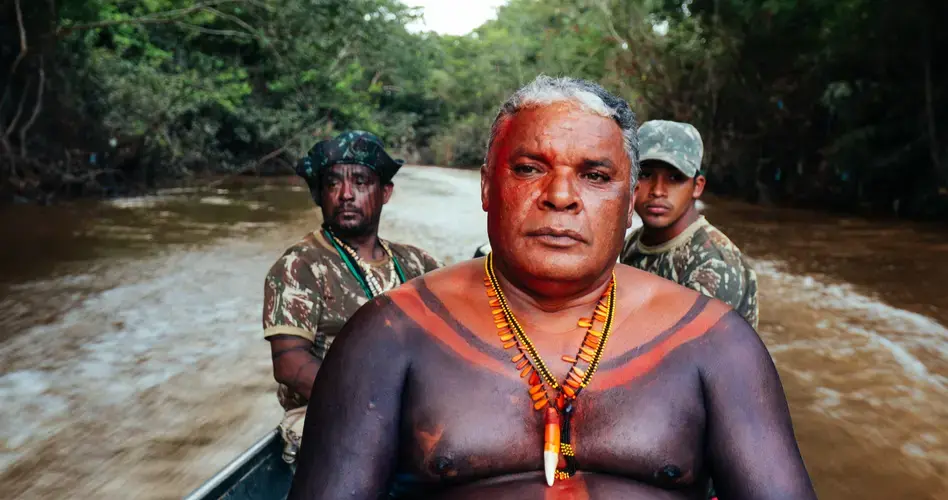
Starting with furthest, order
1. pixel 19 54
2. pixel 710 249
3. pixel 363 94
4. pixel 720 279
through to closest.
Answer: pixel 363 94, pixel 19 54, pixel 710 249, pixel 720 279

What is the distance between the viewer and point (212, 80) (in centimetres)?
2167

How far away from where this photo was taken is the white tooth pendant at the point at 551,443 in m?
1.42

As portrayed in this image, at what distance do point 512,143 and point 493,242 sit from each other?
0.21 m

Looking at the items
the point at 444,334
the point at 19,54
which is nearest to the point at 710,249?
the point at 444,334

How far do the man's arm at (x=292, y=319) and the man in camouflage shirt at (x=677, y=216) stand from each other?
1.45 m

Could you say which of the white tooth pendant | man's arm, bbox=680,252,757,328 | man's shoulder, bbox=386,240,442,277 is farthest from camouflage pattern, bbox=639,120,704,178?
the white tooth pendant

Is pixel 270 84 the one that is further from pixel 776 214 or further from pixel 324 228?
pixel 324 228

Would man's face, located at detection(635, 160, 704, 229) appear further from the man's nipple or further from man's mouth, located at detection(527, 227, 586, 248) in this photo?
the man's nipple

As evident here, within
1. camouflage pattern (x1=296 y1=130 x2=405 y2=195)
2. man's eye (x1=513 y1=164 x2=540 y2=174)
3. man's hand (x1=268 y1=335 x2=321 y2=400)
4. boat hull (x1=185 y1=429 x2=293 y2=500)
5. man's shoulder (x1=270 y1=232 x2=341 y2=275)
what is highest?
man's eye (x1=513 y1=164 x2=540 y2=174)

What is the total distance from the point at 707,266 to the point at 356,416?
191cm

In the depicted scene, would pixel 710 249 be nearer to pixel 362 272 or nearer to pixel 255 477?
pixel 362 272

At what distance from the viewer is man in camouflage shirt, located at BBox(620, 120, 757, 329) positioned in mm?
3006

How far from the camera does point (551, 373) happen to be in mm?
1519

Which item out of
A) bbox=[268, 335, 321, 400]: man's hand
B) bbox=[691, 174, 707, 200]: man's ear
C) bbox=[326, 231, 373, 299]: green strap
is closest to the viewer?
bbox=[268, 335, 321, 400]: man's hand
